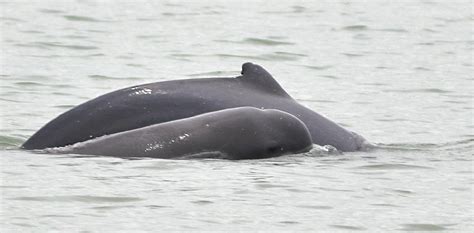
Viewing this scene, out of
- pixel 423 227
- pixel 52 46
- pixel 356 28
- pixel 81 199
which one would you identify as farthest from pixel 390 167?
pixel 356 28

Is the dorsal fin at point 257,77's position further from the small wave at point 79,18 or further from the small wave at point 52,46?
the small wave at point 79,18

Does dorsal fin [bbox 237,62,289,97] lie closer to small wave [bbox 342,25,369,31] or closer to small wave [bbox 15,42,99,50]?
small wave [bbox 15,42,99,50]

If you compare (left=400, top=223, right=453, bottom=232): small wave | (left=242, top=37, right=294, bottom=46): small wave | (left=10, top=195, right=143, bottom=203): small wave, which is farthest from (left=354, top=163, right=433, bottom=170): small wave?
(left=242, top=37, right=294, bottom=46): small wave

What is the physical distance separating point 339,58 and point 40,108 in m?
6.12

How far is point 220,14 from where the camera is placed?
24625 mm

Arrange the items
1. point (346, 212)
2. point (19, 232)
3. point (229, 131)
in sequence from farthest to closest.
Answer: point (229, 131) < point (346, 212) < point (19, 232)

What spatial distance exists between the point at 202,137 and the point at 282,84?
6880mm

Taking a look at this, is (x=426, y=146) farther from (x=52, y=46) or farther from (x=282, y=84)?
(x=52, y=46)

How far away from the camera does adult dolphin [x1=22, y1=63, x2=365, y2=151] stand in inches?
451

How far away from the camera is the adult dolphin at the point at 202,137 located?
37.0 ft

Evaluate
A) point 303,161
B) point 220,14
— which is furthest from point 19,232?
point 220,14

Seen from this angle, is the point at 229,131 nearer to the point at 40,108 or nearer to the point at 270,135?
the point at 270,135

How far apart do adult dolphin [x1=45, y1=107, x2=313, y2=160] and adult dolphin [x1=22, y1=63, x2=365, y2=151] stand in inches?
4.7

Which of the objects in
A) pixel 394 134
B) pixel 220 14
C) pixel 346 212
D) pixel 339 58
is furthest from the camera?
pixel 220 14
